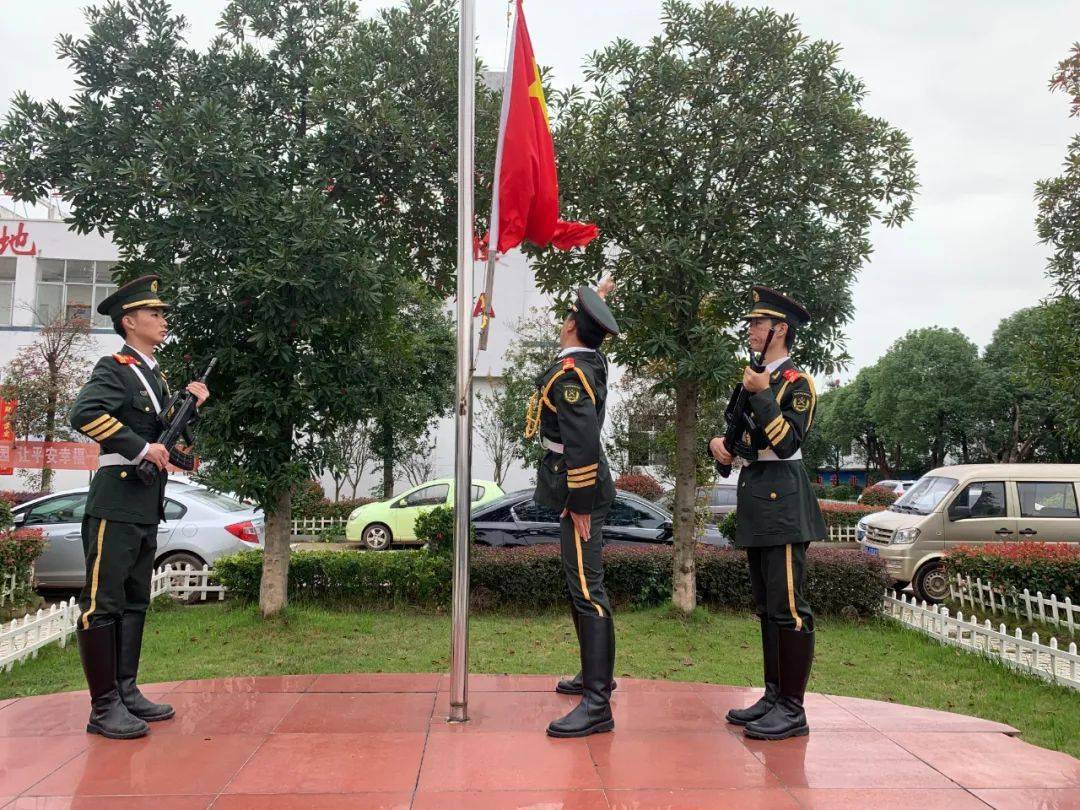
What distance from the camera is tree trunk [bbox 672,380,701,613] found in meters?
8.25

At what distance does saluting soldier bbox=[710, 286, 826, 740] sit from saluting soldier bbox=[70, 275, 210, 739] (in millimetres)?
2866

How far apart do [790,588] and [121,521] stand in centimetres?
324

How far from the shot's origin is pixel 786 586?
3.98 m

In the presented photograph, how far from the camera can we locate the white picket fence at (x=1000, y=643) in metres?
→ 6.04

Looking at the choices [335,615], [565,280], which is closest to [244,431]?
[335,615]

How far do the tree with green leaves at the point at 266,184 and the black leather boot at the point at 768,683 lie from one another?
3858 mm

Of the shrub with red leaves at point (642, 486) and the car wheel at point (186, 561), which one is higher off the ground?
the shrub with red leaves at point (642, 486)

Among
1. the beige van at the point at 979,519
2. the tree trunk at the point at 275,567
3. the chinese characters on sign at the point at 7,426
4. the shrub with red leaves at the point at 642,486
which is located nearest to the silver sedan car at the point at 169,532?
the tree trunk at the point at 275,567

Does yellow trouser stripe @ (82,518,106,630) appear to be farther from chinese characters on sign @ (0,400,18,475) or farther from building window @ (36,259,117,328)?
building window @ (36,259,117,328)

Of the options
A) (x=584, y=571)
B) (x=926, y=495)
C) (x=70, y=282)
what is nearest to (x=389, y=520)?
(x=926, y=495)

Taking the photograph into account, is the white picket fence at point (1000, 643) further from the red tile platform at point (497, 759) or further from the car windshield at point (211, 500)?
the car windshield at point (211, 500)

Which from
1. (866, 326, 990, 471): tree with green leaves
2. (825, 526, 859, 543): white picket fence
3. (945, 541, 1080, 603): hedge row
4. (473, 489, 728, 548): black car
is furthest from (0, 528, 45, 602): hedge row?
(866, 326, 990, 471): tree with green leaves

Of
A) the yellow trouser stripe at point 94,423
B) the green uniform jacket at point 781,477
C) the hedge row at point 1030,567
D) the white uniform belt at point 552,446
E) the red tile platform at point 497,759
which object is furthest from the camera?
the hedge row at point 1030,567

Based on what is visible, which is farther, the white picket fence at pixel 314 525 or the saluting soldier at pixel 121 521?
the white picket fence at pixel 314 525
